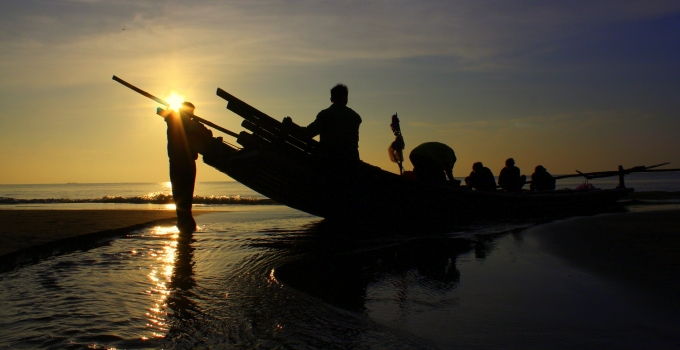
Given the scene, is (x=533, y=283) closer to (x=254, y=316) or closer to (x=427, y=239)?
(x=254, y=316)

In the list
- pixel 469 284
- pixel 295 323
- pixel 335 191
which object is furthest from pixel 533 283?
pixel 335 191

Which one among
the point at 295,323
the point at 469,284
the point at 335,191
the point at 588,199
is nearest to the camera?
the point at 295,323

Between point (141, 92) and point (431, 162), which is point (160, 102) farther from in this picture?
point (431, 162)

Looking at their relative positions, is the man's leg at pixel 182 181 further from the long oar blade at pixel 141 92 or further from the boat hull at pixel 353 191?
the long oar blade at pixel 141 92

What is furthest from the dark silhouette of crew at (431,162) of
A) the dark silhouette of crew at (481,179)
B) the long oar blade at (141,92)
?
the long oar blade at (141,92)

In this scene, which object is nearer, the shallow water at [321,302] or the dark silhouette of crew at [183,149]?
the shallow water at [321,302]

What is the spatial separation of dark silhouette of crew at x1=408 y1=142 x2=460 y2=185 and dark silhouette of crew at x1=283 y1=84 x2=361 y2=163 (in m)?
3.29

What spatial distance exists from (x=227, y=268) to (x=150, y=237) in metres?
3.18

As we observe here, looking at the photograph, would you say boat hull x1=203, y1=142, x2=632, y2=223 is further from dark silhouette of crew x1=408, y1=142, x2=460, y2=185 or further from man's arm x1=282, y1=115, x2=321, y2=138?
dark silhouette of crew x1=408, y1=142, x2=460, y2=185

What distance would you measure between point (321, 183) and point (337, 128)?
120 centimetres

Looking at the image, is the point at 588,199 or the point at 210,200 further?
the point at 210,200

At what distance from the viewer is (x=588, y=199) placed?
15.6m

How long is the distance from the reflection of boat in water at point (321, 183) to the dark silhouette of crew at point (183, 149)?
29cm

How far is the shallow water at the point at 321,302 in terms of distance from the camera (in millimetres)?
2674
